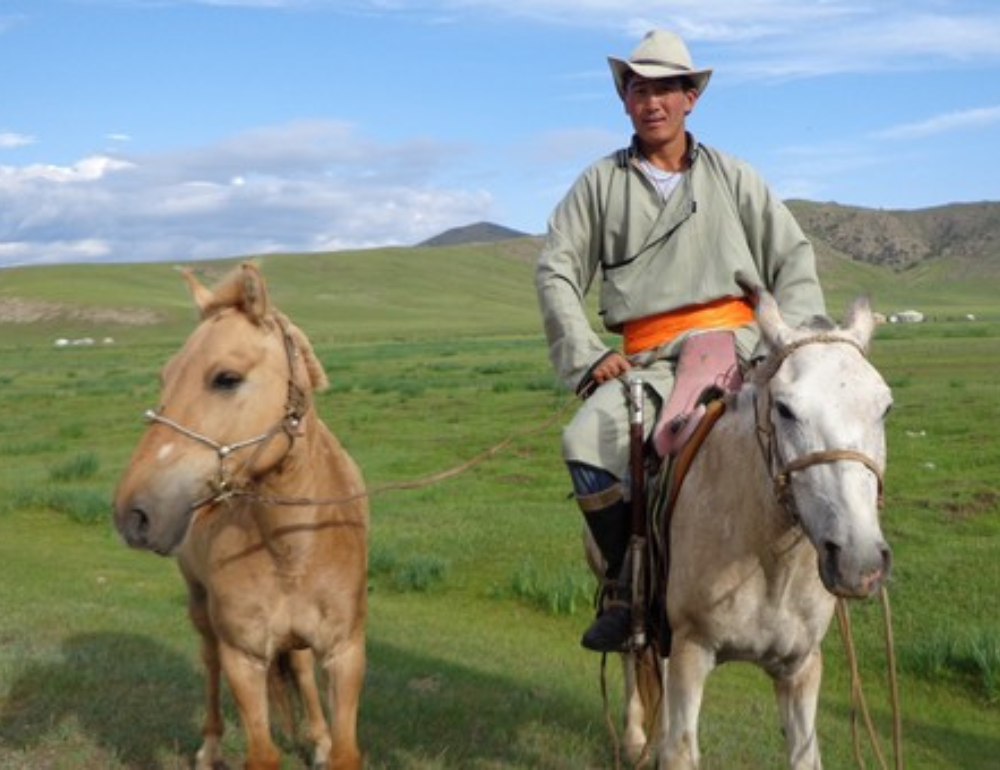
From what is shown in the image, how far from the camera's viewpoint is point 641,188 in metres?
4.93

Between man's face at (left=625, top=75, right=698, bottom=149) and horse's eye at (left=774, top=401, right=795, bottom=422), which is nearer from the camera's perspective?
horse's eye at (left=774, top=401, right=795, bottom=422)

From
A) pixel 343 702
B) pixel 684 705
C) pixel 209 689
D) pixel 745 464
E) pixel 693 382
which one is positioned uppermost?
pixel 693 382

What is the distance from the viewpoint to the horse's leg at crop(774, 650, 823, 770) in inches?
167

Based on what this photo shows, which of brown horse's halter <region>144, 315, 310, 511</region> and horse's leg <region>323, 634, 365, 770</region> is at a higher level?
brown horse's halter <region>144, 315, 310, 511</region>

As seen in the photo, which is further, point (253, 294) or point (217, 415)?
point (253, 294)

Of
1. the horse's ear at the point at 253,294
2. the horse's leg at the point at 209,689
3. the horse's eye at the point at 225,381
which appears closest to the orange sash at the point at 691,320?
the horse's ear at the point at 253,294

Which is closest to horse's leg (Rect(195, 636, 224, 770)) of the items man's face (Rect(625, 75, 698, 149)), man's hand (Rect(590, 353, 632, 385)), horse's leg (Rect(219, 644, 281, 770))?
horse's leg (Rect(219, 644, 281, 770))

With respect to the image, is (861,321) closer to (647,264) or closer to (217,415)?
(647,264)

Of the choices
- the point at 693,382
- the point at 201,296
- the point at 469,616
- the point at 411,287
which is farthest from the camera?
the point at 411,287

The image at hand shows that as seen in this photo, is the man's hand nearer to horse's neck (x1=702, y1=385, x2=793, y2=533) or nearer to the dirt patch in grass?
horse's neck (x1=702, y1=385, x2=793, y2=533)

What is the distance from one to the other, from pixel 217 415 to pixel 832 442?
2.17 m

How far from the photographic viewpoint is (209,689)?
578cm

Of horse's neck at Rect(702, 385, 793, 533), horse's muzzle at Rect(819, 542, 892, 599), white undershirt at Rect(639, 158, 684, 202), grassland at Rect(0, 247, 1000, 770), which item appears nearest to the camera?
horse's muzzle at Rect(819, 542, 892, 599)

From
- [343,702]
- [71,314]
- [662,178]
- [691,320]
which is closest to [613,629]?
[343,702]
